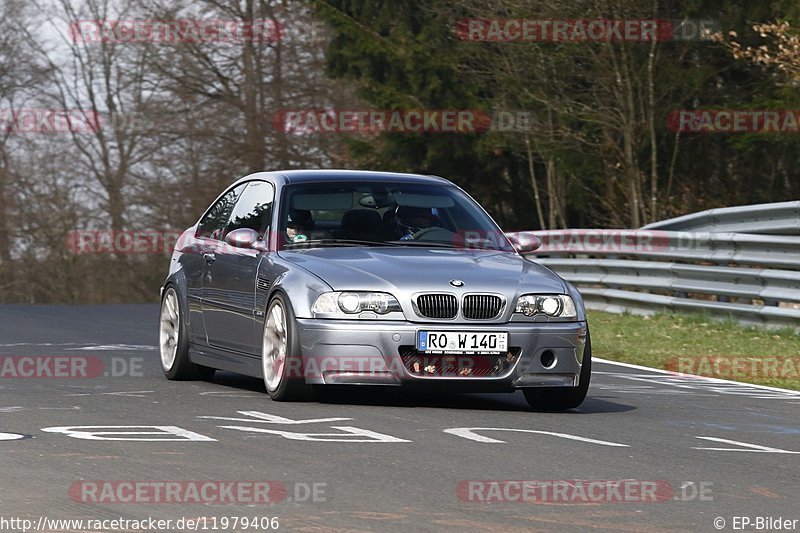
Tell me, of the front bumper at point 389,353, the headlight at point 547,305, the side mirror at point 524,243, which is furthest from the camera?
the side mirror at point 524,243

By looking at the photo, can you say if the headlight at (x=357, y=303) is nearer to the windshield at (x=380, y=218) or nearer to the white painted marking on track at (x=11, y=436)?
the windshield at (x=380, y=218)

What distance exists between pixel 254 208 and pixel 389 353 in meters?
2.25

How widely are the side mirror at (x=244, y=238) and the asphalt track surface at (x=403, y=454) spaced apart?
98 centimetres

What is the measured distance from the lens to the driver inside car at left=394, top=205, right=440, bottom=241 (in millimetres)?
10852

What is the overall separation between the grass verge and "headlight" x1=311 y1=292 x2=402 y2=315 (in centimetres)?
433

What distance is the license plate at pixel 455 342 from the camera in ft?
31.5

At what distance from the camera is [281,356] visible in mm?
10008

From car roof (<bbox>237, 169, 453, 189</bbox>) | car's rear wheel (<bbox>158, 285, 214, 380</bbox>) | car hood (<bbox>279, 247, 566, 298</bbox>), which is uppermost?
car roof (<bbox>237, 169, 453, 189</bbox>)

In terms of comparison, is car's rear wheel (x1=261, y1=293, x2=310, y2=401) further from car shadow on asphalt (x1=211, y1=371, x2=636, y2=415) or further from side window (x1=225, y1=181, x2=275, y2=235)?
side window (x1=225, y1=181, x2=275, y2=235)

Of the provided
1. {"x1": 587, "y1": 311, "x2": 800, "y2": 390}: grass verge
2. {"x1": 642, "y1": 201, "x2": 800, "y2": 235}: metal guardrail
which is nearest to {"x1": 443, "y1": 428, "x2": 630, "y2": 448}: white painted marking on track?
{"x1": 587, "y1": 311, "x2": 800, "y2": 390}: grass verge

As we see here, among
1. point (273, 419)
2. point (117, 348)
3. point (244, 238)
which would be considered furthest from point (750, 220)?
point (273, 419)

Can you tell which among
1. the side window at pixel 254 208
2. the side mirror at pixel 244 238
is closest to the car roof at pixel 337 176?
the side window at pixel 254 208

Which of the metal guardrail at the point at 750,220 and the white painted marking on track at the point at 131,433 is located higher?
the metal guardrail at the point at 750,220

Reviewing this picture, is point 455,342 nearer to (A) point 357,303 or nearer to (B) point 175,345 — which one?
(A) point 357,303
